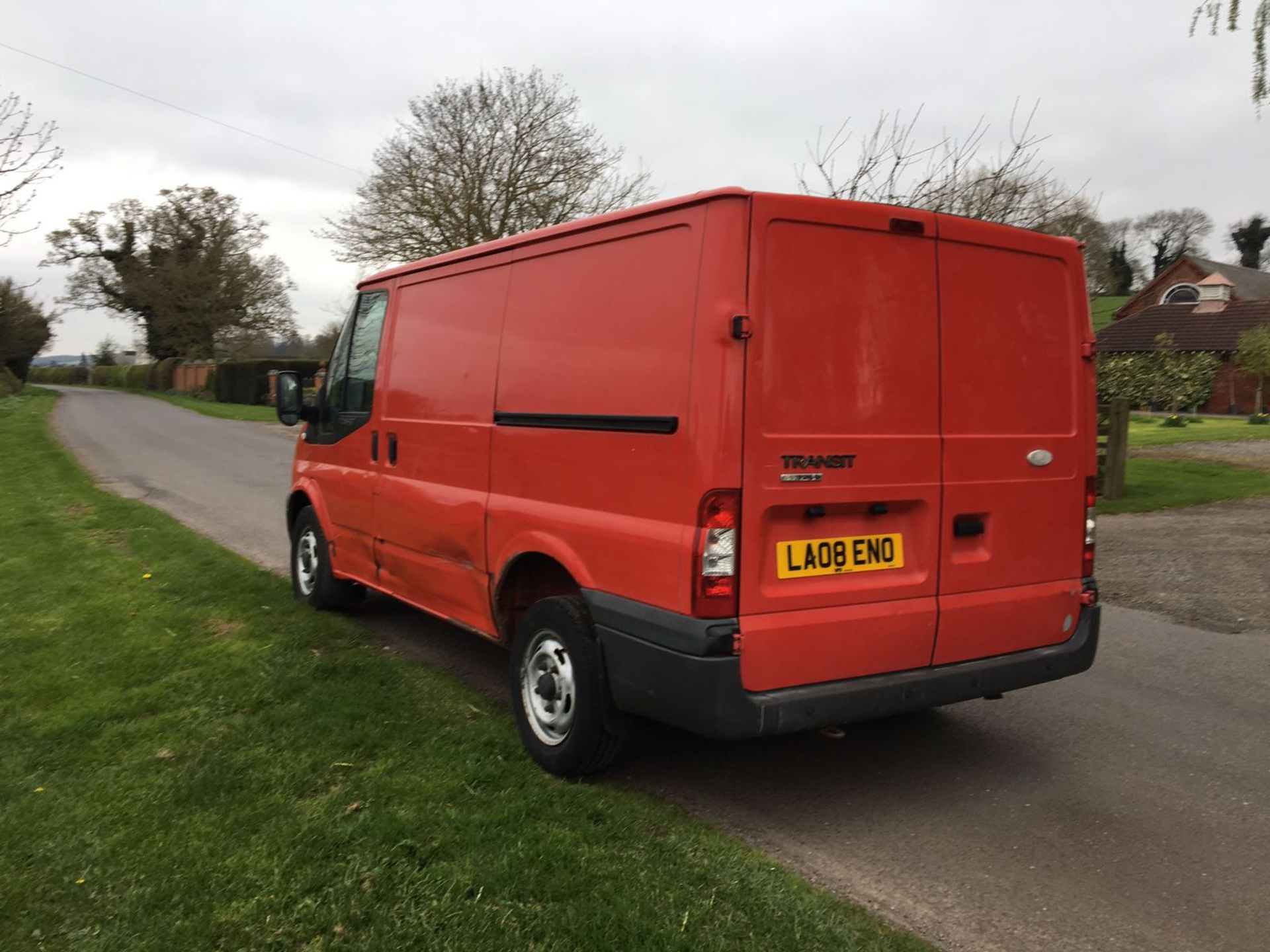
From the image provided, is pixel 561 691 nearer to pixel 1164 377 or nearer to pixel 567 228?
pixel 567 228

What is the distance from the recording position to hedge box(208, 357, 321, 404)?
42.3 m

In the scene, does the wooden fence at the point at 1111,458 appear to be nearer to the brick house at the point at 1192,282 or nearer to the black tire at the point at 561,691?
the black tire at the point at 561,691

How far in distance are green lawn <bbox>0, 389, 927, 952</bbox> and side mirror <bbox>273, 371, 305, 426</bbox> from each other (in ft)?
4.97

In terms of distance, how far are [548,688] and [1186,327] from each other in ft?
159

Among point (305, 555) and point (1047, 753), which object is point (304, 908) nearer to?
point (1047, 753)

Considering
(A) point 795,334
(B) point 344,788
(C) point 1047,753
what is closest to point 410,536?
(B) point 344,788

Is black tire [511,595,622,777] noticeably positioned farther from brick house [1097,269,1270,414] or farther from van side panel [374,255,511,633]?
brick house [1097,269,1270,414]

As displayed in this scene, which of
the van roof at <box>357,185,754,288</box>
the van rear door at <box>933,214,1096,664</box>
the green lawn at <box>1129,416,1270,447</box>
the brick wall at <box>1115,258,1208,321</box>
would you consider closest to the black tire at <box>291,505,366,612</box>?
the van roof at <box>357,185,754,288</box>

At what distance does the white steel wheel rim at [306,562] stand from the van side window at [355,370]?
30.9 inches

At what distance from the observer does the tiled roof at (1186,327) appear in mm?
42000

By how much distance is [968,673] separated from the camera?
12.7 feet

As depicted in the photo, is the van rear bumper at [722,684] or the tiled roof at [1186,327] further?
the tiled roof at [1186,327]

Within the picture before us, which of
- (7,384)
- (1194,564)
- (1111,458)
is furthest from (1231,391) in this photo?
(7,384)

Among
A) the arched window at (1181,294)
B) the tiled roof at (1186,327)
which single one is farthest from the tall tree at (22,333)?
the arched window at (1181,294)
